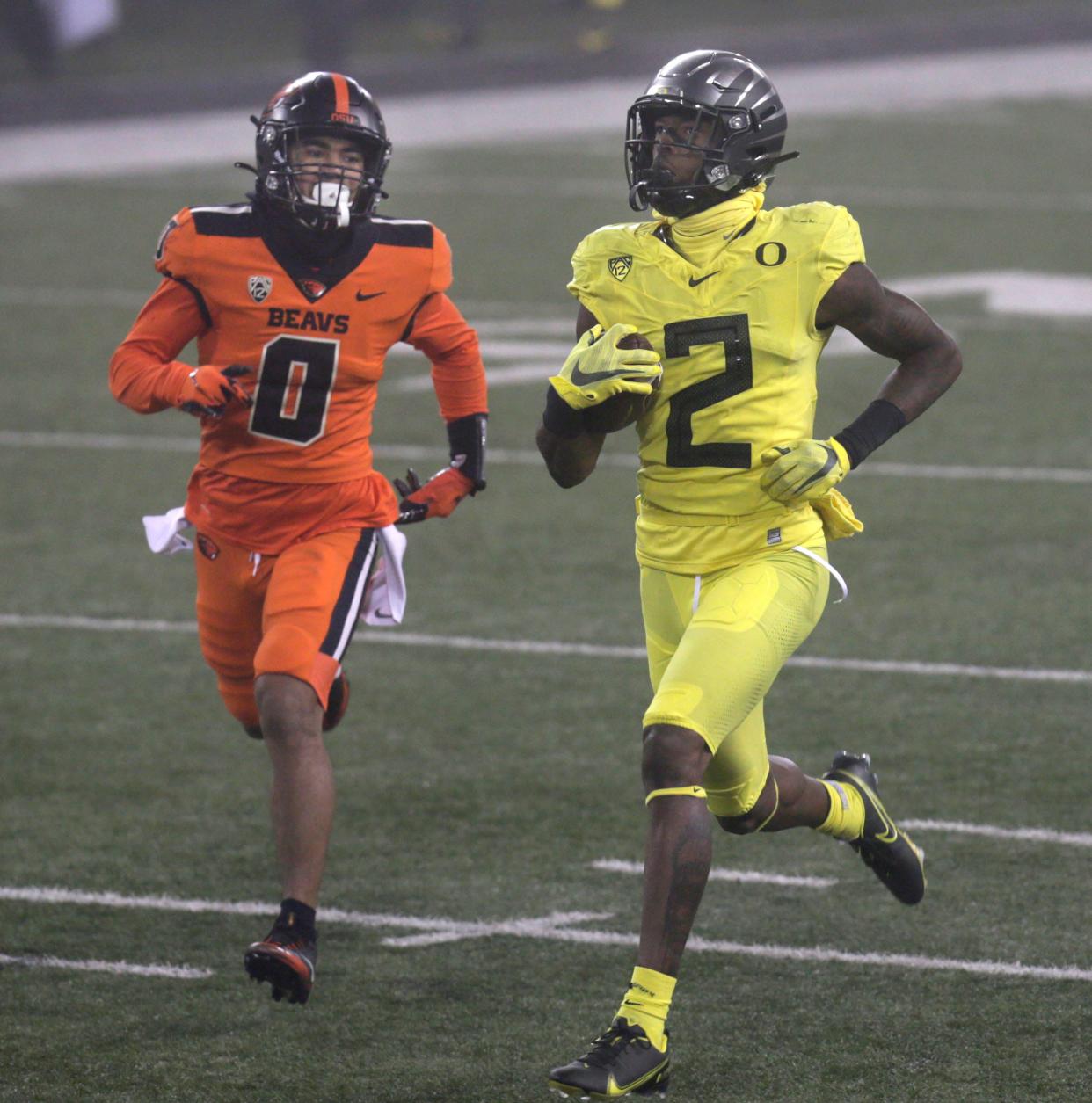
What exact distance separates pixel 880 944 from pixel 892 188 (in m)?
16.7

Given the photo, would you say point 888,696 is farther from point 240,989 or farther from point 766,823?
point 240,989

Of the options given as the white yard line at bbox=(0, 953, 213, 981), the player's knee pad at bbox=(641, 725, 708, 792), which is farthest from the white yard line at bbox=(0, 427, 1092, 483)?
the player's knee pad at bbox=(641, 725, 708, 792)

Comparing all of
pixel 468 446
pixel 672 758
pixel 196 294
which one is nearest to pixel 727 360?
pixel 672 758

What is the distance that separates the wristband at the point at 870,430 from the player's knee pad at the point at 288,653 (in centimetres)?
130

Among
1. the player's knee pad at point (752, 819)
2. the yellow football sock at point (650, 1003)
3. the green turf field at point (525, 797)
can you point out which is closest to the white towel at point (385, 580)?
the green turf field at point (525, 797)

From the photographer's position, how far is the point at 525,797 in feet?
21.6

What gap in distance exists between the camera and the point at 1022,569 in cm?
898

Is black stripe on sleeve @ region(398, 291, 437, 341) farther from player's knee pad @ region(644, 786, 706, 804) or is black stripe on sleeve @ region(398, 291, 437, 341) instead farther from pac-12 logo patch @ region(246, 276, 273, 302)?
player's knee pad @ region(644, 786, 706, 804)

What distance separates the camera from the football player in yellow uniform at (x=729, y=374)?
15.9 ft

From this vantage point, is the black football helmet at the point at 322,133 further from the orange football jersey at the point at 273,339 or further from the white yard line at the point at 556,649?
the white yard line at the point at 556,649

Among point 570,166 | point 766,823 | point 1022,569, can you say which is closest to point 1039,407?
point 1022,569

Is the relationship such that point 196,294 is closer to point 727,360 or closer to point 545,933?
point 727,360

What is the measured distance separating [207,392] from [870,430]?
4.93ft

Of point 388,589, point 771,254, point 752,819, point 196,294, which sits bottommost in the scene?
point 752,819
